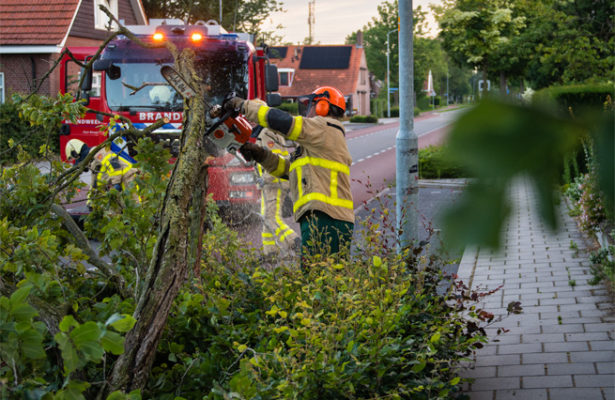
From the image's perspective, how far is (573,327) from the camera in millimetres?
5312

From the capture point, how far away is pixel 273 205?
8.12m

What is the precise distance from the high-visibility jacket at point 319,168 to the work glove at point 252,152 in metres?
0.12

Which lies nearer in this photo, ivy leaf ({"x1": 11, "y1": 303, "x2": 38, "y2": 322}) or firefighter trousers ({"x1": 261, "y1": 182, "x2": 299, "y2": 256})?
ivy leaf ({"x1": 11, "y1": 303, "x2": 38, "y2": 322})

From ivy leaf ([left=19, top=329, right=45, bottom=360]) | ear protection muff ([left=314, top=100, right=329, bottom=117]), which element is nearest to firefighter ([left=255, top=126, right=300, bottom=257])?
ear protection muff ([left=314, top=100, right=329, bottom=117])

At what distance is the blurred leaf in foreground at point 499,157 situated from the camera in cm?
83

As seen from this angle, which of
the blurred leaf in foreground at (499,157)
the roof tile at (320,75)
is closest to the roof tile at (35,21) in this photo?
the blurred leaf in foreground at (499,157)

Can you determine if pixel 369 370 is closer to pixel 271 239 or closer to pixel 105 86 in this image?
pixel 271 239

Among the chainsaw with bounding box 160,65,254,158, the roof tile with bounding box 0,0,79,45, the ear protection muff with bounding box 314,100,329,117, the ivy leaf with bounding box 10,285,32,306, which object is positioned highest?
the roof tile with bounding box 0,0,79,45

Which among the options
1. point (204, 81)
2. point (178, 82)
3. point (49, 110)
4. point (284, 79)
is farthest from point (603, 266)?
point (284, 79)

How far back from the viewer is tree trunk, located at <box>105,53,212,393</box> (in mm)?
2896

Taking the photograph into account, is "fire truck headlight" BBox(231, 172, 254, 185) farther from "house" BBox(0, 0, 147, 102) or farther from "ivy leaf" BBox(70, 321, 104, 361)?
"house" BBox(0, 0, 147, 102)

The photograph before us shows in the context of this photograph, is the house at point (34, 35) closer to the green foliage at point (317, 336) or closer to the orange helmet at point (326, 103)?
the orange helmet at point (326, 103)

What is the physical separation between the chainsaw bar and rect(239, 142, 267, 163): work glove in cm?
117

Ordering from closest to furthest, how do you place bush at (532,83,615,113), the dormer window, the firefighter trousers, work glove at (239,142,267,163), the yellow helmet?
bush at (532,83,615,113) < work glove at (239,142,267,163) < the firefighter trousers < the yellow helmet < the dormer window
